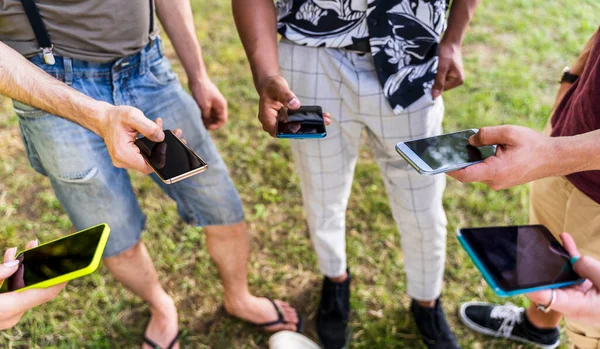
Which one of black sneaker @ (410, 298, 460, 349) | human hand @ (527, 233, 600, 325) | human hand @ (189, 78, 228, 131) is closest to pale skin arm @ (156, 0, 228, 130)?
human hand @ (189, 78, 228, 131)

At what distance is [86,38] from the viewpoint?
171 centimetres

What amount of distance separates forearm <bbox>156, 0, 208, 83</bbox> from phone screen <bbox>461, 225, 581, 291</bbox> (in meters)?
1.30

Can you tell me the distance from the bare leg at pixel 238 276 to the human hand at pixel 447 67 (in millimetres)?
997

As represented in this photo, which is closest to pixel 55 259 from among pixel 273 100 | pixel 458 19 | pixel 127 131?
pixel 127 131

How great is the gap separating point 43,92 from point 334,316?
162cm

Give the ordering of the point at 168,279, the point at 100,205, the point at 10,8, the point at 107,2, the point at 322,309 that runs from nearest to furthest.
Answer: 1. the point at 10,8
2. the point at 107,2
3. the point at 100,205
4. the point at 322,309
5. the point at 168,279

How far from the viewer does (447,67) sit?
1.92m

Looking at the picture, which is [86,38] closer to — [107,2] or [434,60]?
[107,2]

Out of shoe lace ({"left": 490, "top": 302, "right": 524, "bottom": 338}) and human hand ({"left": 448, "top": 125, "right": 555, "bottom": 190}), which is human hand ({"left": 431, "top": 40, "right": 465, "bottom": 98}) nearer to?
human hand ({"left": 448, "top": 125, "right": 555, "bottom": 190})

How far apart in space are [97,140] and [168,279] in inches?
44.5

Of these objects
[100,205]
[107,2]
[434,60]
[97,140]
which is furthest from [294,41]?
[100,205]

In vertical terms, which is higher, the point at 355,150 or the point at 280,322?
the point at 355,150

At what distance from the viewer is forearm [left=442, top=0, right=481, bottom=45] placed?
74.2 inches

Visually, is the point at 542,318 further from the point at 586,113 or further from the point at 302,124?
the point at 302,124
